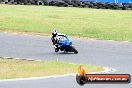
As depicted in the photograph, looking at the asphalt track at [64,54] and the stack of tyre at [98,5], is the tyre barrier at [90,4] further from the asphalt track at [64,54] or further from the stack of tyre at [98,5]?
the asphalt track at [64,54]

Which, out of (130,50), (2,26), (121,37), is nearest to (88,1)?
(2,26)

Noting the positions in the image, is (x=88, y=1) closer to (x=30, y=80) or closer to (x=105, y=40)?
(x=105, y=40)

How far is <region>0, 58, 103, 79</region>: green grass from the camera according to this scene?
10389mm

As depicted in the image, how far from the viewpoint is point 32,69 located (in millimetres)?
11328

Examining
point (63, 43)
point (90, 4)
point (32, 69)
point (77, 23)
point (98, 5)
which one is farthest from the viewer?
point (90, 4)

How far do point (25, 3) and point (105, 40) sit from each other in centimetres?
2556

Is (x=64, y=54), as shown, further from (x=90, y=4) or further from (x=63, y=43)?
(x=90, y=4)

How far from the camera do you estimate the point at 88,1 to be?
44906 mm

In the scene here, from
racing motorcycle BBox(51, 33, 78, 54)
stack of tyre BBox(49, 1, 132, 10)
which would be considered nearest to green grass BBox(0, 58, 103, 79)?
racing motorcycle BBox(51, 33, 78, 54)

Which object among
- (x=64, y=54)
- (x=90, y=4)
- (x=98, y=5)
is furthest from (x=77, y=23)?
(x=90, y=4)

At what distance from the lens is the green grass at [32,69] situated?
10.4m

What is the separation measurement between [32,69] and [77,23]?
1872 centimetres

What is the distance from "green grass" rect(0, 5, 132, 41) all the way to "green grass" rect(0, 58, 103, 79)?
32.5 feet

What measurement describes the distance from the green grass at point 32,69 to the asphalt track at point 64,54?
79cm
